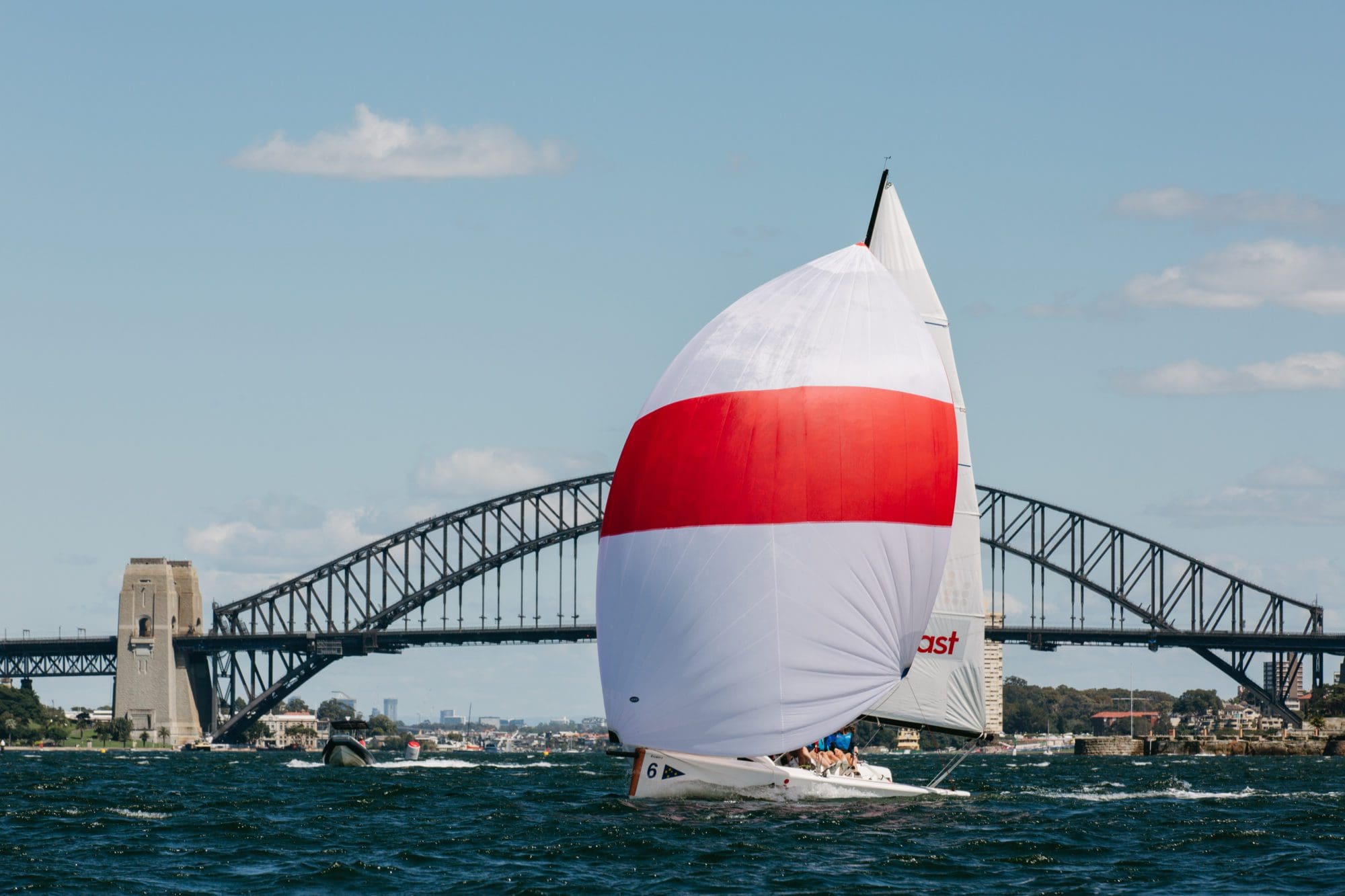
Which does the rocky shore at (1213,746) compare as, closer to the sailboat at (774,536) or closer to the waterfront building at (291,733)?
the waterfront building at (291,733)

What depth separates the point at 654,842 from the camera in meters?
23.7

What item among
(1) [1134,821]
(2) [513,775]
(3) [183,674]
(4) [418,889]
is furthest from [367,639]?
(4) [418,889]

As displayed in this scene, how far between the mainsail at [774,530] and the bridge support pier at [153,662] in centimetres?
8584

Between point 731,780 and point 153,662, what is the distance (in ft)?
288

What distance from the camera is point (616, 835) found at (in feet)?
81.6

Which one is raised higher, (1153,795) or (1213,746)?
(1153,795)

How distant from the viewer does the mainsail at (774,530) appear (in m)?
25.6

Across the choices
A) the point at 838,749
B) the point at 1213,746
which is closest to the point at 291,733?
the point at 1213,746

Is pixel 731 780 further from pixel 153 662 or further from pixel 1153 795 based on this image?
pixel 153 662

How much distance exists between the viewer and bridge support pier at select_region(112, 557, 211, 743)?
108438 millimetres

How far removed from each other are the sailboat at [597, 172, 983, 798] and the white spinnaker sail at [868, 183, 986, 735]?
3.46 ft

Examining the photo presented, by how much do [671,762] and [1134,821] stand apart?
24.6ft

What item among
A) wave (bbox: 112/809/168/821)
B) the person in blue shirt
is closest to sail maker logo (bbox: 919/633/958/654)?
the person in blue shirt

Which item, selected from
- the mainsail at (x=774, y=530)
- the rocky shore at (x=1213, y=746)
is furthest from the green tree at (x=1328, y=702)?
the mainsail at (x=774, y=530)
